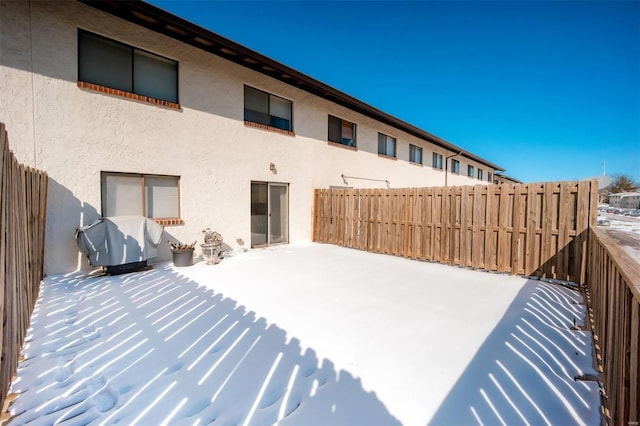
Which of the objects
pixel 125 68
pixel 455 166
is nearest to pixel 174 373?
pixel 125 68

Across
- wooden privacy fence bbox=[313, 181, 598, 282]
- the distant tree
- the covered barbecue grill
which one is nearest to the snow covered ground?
the covered barbecue grill

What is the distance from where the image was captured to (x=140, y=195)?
6.80 meters

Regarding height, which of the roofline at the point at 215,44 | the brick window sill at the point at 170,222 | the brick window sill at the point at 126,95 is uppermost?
the roofline at the point at 215,44

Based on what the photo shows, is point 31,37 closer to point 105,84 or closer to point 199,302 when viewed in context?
point 105,84

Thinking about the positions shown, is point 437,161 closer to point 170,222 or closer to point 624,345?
point 170,222

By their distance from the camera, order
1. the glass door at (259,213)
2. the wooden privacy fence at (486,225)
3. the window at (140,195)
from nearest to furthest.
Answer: the wooden privacy fence at (486,225), the window at (140,195), the glass door at (259,213)

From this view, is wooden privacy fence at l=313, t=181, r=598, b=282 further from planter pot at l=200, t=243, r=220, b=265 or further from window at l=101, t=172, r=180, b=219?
window at l=101, t=172, r=180, b=219

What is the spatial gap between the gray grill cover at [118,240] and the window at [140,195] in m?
0.82

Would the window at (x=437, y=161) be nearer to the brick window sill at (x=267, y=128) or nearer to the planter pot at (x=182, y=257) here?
the brick window sill at (x=267, y=128)

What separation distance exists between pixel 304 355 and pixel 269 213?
23.3 ft

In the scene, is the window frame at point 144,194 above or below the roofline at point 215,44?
below

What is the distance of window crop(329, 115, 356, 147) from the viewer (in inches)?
466

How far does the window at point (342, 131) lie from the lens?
11.8 m

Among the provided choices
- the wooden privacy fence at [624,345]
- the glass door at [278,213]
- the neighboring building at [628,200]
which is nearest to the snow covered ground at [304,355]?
the wooden privacy fence at [624,345]
